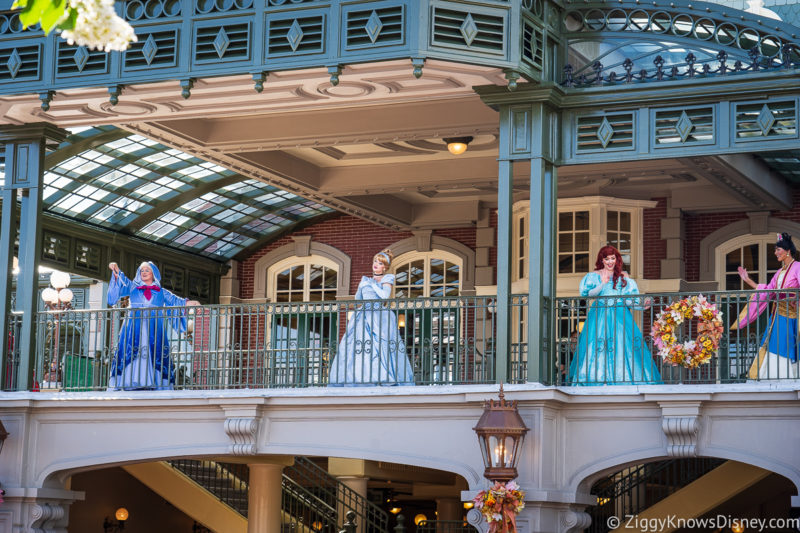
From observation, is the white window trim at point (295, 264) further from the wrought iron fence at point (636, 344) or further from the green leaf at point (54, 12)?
the green leaf at point (54, 12)

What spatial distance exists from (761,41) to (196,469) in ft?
31.6

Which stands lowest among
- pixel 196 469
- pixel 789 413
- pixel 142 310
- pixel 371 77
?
pixel 196 469

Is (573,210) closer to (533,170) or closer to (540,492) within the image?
(533,170)

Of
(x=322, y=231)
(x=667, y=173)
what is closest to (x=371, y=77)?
(x=667, y=173)

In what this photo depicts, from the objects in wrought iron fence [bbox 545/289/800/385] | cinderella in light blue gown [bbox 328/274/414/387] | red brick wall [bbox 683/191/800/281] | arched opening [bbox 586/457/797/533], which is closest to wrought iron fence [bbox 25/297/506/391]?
cinderella in light blue gown [bbox 328/274/414/387]

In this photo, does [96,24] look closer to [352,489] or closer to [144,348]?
[144,348]

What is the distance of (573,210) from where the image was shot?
17.5 meters

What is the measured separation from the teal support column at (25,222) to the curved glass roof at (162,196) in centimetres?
179

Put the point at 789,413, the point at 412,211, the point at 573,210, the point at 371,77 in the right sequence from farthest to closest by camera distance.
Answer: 1. the point at 412,211
2. the point at 573,210
3. the point at 371,77
4. the point at 789,413

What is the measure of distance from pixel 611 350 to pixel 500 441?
164 cm

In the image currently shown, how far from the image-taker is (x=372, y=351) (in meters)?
12.5

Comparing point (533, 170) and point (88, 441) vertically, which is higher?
point (533, 170)

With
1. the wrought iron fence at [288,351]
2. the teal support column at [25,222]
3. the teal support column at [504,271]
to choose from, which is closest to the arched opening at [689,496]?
the teal support column at [504,271]

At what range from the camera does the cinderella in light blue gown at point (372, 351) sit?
494 inches
